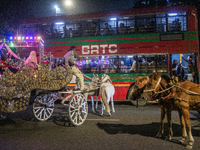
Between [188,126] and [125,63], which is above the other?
[125,63]

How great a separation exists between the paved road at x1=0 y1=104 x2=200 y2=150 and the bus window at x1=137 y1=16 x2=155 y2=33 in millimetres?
4824

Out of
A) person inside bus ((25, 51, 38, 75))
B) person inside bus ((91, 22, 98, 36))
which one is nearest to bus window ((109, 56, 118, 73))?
person inside bus ((91, 22, 98, 36))

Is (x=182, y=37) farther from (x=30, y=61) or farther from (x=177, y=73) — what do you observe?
(x=30, y=61)

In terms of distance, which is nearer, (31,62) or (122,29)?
(31,62)

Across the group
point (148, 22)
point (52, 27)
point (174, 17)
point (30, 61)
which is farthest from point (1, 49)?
point (174, 17)

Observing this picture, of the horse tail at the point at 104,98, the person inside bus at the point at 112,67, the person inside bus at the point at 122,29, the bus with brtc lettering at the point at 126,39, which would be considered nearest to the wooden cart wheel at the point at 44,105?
the horse tail at the point at 104,98

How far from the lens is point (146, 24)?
28.7 feet

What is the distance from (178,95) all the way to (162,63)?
199 inches

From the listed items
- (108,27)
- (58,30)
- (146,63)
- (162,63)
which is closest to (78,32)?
(58,30)

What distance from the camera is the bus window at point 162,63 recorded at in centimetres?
855

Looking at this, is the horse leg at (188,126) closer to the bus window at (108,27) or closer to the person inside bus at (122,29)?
the person inside bus at (122,29)

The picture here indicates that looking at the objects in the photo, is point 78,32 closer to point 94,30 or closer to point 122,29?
point 94,30

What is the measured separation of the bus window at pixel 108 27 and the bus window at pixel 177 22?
295cm

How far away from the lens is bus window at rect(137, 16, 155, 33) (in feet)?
28.5
